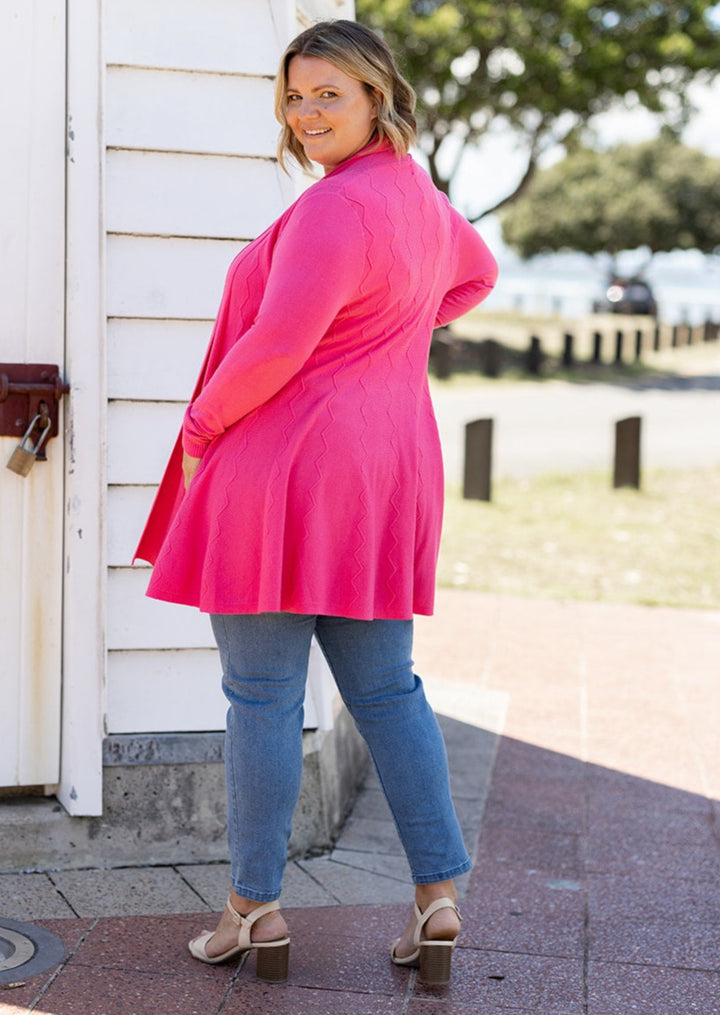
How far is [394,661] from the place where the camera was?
2682 millimetres

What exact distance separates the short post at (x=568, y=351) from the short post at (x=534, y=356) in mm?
1589

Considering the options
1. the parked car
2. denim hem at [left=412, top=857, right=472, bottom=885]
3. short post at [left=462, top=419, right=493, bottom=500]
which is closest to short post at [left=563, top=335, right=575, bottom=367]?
short post at [left=462, top=419, right=493, bottom=500]

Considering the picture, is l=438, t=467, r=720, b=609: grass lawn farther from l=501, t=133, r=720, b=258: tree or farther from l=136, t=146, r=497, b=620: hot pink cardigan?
l=501, t=133, r=720, b=258: tree

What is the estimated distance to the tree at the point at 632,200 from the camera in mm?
59156

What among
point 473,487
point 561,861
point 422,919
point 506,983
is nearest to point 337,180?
point 422,919

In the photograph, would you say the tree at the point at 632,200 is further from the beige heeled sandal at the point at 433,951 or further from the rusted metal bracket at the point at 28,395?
the beige heeled sandal at the point at 433,951

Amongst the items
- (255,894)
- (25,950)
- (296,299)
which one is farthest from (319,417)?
(25,950)

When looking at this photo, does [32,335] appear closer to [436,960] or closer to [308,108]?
[308,108]

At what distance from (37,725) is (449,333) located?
24.7 metres

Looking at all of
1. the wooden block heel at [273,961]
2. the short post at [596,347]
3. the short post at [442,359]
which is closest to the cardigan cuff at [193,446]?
the wooden block heel at [273,961]

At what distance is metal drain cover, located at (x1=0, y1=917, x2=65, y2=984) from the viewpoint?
2.79m

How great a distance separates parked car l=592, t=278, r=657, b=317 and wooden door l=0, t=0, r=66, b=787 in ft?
162

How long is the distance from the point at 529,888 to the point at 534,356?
70.1 ft

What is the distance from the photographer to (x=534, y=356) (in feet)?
79.7
